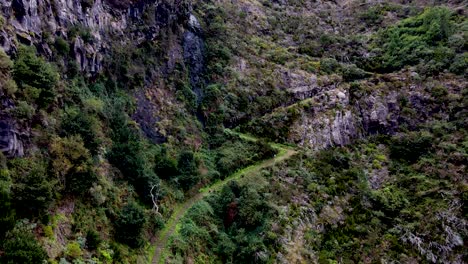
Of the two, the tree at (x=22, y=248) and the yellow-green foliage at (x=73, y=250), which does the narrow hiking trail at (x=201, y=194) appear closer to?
the yellow-green foliage at (x=73, y=250)

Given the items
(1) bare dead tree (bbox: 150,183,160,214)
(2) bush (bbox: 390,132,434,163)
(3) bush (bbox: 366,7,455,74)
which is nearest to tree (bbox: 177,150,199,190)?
(1) bare dead tree (bbox: 150,183,160,214)

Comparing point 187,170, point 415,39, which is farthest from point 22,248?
point 415,39

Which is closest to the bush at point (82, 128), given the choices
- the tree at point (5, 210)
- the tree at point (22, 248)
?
the tree at point (5, 210)

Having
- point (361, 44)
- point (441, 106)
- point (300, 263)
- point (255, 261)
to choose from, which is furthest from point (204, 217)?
point (361, 44)

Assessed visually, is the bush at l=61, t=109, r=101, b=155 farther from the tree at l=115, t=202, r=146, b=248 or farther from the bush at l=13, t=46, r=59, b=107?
the tree at l=115, t=202, r=146, b=248

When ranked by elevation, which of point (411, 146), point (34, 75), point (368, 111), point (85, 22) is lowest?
point (411, 146)

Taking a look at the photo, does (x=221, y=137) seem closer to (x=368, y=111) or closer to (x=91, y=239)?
(x=368, y=111)

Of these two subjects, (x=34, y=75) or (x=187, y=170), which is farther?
(x=187, y=170)
